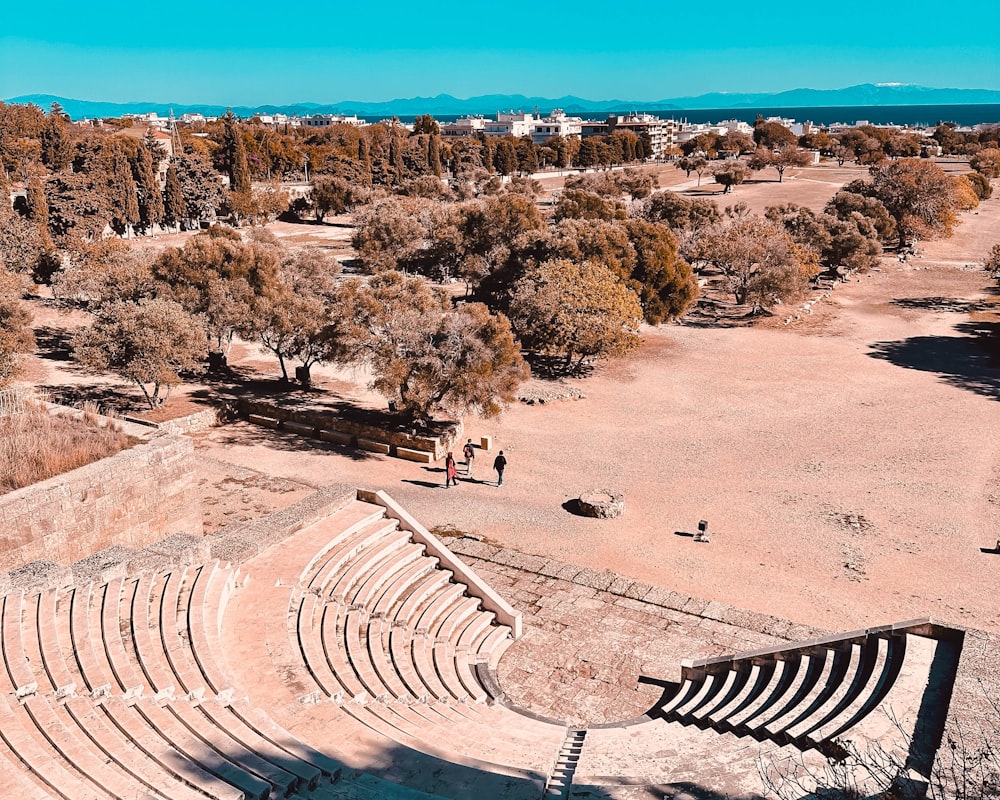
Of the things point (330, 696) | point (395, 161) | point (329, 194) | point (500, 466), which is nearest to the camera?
point (330, 696)

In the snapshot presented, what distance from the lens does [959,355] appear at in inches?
1329

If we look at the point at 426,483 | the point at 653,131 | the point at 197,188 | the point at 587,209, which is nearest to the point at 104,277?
the point at 426,483

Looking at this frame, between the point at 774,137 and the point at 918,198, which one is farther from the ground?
the point at 774,137

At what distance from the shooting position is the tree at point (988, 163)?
9012cm

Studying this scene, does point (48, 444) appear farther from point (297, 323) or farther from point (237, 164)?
point (237, 164)

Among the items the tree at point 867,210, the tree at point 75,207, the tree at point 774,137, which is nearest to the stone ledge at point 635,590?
the tree at point 75,207

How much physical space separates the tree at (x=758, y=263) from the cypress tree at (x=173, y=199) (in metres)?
45.4

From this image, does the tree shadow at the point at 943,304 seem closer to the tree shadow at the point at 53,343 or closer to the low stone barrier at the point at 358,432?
the low stone barrier at the point at 358,432

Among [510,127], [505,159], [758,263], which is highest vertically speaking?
[510,127]

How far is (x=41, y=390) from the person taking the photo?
26.4m

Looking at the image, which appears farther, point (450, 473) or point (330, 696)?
point (450, 473)

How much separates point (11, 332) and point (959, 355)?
36399mm

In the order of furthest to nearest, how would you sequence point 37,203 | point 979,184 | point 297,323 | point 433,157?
point 433,157 → point 979,184 → point 37,203 → point 297,323

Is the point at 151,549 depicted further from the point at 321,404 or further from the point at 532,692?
the point at 321,404
